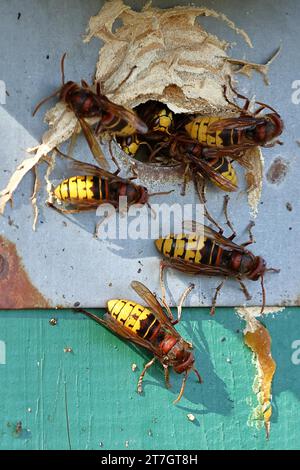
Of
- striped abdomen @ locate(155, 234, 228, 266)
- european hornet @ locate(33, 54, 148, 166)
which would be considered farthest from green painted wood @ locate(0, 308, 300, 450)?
european hornet @ locate(33, 54, 148, 166)

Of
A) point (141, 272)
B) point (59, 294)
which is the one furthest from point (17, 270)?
point (141, 272)

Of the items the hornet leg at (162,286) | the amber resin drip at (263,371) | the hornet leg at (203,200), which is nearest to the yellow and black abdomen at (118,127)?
the hornet leg at (203,200)

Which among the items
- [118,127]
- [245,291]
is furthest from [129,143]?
[245,291]

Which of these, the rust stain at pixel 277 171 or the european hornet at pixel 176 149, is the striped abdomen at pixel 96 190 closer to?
the european hornet at pixel 176 149

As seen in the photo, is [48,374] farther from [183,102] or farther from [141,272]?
[183,102]

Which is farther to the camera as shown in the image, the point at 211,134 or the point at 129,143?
the point at 129,143

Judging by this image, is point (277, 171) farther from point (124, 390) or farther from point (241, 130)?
point (124, 390)
